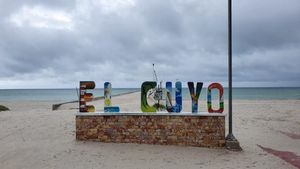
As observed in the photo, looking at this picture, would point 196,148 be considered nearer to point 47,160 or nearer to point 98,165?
point 98,165

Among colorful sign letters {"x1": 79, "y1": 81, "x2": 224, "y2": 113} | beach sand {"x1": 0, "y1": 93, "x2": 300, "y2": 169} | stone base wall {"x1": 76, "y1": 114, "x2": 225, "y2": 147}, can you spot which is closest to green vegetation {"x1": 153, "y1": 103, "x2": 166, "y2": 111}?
colorful sign letters {"x1": 79, "y1": 81, "x2": 224, "y2": 113}

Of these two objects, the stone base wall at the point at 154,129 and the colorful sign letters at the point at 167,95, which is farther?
the colorful sign letters at the point at 167,95

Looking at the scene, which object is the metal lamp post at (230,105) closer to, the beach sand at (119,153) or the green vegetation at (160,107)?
the beach sand at (119,153)

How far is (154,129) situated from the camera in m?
11.8

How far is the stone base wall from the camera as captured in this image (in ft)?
37.8

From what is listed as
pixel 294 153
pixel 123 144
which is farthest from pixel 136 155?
pixel 294 153

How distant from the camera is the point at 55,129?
15.3 m

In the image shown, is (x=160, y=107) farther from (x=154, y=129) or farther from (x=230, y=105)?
(x=230, y=105)

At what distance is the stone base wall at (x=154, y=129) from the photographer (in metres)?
11.5

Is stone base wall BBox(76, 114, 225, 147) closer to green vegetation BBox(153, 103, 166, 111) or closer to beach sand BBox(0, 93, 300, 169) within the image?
beach sand BBox(0, 93, 300, 169)

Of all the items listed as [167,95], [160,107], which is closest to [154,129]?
[160,107]

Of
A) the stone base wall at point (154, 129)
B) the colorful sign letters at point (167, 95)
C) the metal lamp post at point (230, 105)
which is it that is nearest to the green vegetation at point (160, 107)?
the colorful sign letters at point (167, 95)

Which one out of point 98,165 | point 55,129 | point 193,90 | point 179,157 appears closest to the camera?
point 98,165

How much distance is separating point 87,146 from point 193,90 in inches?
161
